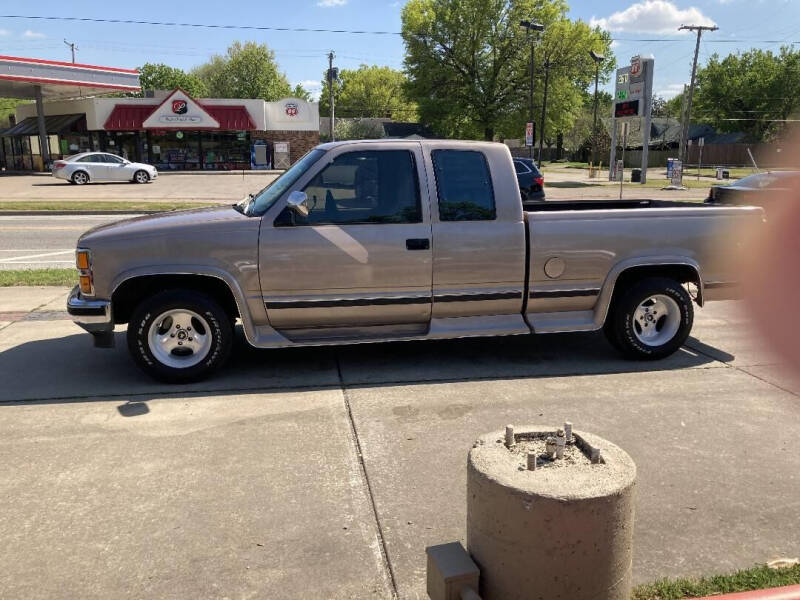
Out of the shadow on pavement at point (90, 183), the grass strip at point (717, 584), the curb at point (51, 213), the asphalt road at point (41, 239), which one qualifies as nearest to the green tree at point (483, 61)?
the shadow on pavement at point (90, 183)

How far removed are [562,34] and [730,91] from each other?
2801cm

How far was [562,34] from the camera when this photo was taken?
51906mm

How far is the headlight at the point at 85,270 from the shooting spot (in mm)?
5195

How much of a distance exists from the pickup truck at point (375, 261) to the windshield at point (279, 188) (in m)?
0.02

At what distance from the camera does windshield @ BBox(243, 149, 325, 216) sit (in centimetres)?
541

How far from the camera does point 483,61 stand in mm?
51312

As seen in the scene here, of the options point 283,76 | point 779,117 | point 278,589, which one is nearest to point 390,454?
point 278,589

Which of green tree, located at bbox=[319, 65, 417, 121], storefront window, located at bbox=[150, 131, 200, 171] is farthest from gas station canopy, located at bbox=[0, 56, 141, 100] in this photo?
green tree, located at bbox=[319, 65, 417, 121]

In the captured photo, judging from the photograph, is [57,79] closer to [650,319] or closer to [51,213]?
[51,213]

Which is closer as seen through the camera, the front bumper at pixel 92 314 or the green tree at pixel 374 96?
the front bumper at pixel 92 314

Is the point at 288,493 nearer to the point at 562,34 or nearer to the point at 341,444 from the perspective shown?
the point at 341,444

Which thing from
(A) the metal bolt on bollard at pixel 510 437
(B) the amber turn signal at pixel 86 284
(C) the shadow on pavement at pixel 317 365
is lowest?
(C) the shadow on pavement at pixel 317 365

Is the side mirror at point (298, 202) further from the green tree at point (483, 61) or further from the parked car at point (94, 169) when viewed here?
the green tree at point (483, 61)

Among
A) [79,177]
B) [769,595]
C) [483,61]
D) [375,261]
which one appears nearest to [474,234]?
[375,261]
